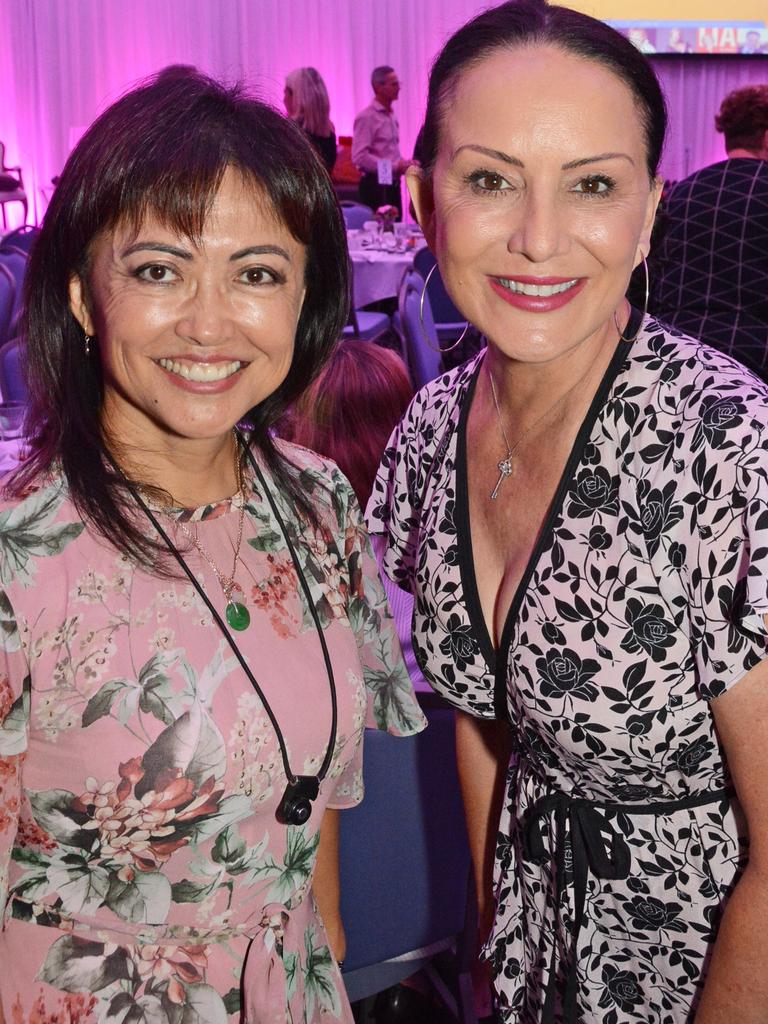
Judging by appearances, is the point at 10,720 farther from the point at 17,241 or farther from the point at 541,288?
the point at 17,241

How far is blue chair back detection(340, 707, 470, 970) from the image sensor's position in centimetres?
184

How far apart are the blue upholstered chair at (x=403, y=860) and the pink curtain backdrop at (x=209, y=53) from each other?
1207 cm

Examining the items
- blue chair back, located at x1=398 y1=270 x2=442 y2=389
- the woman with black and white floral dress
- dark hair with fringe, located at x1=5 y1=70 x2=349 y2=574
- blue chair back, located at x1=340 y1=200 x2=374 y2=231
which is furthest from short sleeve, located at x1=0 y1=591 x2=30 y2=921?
blue chair back, located at x1=340 y1=200 x2=374 y2=231

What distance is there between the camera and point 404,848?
1.92 m

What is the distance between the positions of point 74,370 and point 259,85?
0.46 m

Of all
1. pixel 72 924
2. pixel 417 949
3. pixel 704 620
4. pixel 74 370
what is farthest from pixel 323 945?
pixel 74 370

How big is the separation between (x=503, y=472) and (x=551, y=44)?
591mm

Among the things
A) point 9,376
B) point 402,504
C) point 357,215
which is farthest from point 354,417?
point 357,215

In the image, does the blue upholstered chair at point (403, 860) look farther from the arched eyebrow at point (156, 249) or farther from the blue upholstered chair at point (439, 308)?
the blue upholstered chair at point (439, 308)

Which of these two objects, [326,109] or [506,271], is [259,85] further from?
[326,109]

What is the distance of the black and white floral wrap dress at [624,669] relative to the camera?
48.9 inches

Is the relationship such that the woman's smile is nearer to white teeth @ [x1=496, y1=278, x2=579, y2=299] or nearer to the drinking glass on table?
white teeth @ [x1=496, y1=278, x2=579, y2=299]

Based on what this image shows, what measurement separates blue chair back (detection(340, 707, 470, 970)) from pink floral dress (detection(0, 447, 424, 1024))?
1.23ft

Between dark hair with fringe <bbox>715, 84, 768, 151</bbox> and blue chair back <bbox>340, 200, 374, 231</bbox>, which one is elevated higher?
dark hair with fringe <bbox>715, 84, 768, 151</bbox>
